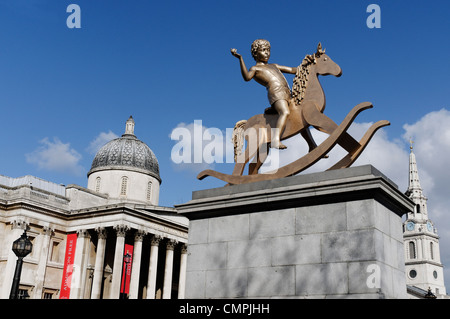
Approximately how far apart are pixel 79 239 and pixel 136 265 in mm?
7360

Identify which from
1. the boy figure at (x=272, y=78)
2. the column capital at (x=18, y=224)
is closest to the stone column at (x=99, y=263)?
the column capital at (x=18, y=224)

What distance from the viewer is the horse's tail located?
12164 mm

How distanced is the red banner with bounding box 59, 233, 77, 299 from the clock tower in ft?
374

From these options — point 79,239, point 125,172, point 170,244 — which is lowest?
point 79,239

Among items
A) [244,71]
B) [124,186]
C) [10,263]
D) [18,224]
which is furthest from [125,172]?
[244,71]

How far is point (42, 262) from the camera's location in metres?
53.9

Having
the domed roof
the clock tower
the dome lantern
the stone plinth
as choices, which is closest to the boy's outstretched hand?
the stone plinth

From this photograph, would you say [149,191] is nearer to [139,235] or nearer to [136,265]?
[139,235]

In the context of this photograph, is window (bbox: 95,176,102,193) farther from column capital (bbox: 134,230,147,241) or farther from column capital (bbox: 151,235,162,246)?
column capital (bbox: 134,230,147,241)

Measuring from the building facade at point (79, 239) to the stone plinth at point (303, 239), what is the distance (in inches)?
1576

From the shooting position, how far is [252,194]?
1027 centimetres

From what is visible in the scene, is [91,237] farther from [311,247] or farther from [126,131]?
[311,247]
